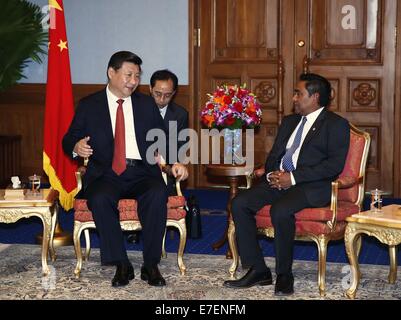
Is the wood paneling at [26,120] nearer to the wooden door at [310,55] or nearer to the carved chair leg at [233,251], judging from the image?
the wooden door at [310,55]

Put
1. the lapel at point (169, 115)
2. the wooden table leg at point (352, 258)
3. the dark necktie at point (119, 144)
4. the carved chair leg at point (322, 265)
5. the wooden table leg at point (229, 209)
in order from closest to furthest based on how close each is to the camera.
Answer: the wooden table leg at point (352, 258) < the carved chair leg at point (322, 265) < the dark necktie at point (119, 144) < the wooden table leg at point (229, 209) < the lapel at point (169, 115)

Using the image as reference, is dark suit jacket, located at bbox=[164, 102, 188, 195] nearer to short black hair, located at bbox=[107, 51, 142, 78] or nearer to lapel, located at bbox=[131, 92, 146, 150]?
lapel, located at bbox=[131, 92, 146, 150]

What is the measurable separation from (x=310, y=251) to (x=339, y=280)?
2.91 feet

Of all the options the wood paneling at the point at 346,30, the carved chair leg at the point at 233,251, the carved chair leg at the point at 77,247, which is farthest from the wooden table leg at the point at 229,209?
the wood paneling at the point at 346,30

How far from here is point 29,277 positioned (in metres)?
5.01

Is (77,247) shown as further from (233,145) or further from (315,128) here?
(315,128)

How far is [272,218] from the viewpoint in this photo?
464cm

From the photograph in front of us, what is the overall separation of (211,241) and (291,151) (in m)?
1.37

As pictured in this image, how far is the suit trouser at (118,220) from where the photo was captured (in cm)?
481

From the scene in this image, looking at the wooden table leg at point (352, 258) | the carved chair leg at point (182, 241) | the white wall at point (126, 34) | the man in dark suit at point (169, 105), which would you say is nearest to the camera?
Answer: the wooden table leg at point (352, 258)

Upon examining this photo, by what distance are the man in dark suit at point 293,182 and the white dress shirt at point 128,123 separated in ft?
2.72

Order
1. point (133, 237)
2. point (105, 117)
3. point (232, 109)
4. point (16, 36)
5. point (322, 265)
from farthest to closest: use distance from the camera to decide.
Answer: point (16, 36) → point (133, 237) → point (232, 109) → point (105, 117) → point (322, 265)

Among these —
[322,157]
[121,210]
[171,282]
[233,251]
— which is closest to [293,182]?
[322,157]

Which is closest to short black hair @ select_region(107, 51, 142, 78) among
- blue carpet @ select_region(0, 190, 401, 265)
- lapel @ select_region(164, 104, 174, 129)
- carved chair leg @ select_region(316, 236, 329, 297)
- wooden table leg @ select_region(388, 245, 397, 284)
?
lapel @ select_region(164, 104, 174, 129)
